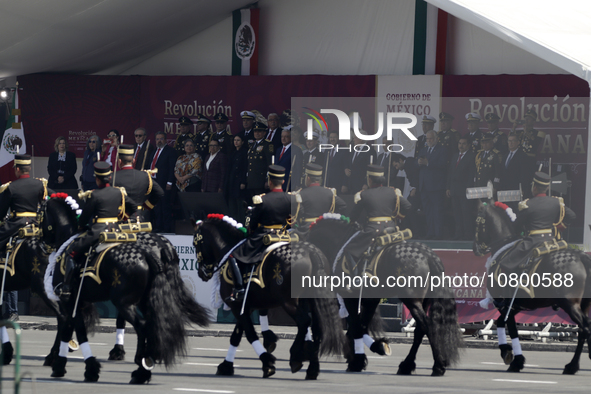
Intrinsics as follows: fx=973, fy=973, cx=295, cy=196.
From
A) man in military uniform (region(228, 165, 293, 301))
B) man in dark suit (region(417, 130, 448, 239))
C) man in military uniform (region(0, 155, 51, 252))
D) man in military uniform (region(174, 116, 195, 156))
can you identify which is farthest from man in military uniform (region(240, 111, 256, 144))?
man in military uniform (region(228, 165, 293, 301))

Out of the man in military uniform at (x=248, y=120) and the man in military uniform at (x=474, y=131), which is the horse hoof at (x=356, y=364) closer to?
the man in military uniform at (x=474, y=131)

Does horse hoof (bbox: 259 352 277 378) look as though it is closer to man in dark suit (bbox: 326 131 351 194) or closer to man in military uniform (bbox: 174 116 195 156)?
man in dark suit (bbox: 326 131 351 194)

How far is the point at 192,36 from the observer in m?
22.4

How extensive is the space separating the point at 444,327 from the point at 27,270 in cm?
537

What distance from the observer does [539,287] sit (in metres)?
11.7

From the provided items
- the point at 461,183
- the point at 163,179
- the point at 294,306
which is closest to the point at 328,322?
the point at 294,306

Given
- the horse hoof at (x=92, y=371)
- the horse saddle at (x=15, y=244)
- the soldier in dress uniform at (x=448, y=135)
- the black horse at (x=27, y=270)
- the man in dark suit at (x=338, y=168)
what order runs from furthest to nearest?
the man in dark suit at (x=338, y=168) → the soldier in dress uniform at (x=448, y=135) → the horse saddle at (x=15, y=244) → the black horse at (x=27, y=270) → the horse hoof at (x=92, y=371)

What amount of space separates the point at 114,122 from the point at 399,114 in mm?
6653

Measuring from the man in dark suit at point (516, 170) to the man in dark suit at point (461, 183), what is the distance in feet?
1.97

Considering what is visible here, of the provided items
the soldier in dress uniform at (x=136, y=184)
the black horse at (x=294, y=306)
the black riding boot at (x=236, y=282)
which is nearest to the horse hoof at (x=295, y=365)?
the black horse at (x=294, y=306)

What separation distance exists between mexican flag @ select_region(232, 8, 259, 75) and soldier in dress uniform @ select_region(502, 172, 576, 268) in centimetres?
1076

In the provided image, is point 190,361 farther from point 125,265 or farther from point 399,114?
point 399,114

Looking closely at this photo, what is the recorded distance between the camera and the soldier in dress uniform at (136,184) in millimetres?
11617

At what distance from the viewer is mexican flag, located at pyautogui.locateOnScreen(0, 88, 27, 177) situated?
22.1 meters
